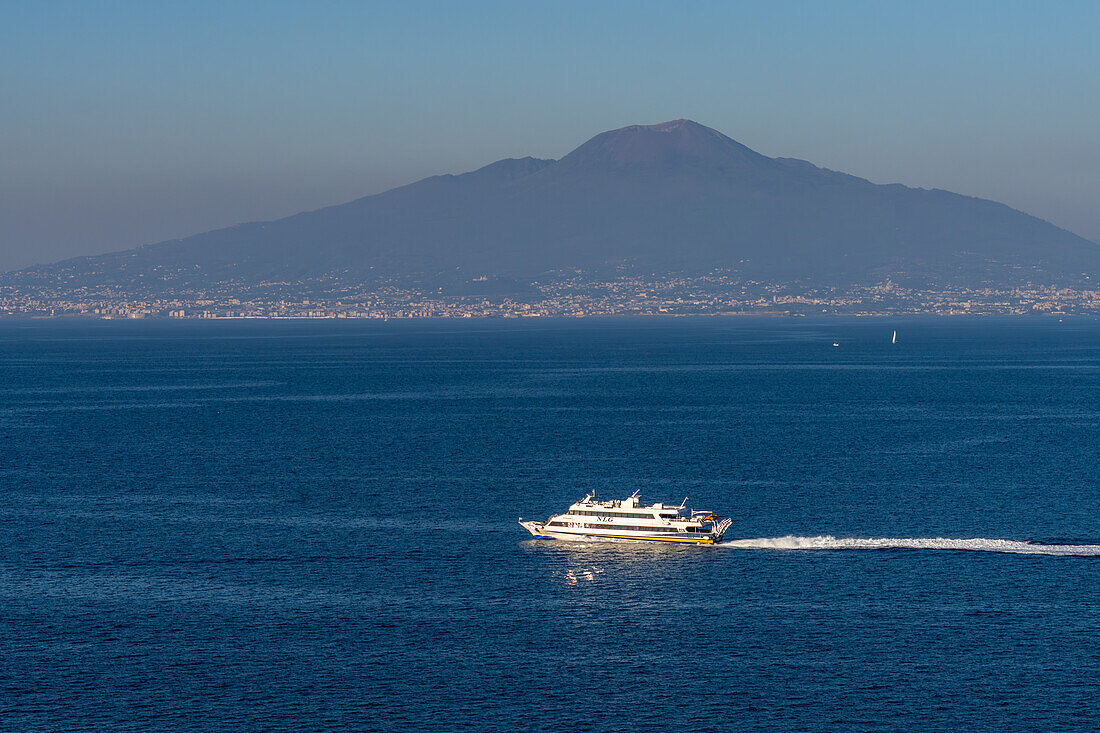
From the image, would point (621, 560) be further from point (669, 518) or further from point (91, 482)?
point (91, 482)

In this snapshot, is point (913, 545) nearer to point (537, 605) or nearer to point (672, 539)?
point (672, 539)

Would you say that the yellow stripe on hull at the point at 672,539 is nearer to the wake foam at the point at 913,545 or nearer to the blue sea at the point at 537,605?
the wake foam at the point at 913,545

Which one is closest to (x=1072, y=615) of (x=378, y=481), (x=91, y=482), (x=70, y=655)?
(x=70, y=655)

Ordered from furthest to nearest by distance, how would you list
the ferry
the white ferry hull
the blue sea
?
the ferry < the white ferry hull < the blue sea

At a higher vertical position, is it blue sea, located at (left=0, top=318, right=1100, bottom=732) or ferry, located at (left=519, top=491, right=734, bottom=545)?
ferry, located at (left=519, top=491, right=734, bottom=545)

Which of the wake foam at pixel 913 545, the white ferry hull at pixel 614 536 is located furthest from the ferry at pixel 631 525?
the wake foam at pixel 913 545

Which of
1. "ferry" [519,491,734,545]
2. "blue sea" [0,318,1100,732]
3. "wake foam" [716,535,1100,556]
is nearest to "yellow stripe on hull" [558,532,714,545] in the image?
"ferry" [519,491,734,545]

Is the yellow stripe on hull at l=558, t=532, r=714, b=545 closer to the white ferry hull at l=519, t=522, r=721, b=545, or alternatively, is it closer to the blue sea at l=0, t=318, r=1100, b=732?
the white ferry hull at l=519, t=522, r=721, b=545
